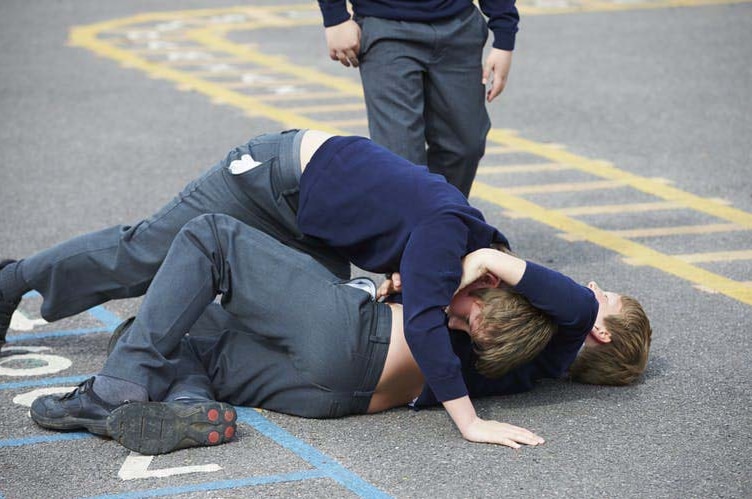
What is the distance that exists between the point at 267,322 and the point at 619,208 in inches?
142

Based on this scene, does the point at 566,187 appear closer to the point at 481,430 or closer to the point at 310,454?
the point at 481,430

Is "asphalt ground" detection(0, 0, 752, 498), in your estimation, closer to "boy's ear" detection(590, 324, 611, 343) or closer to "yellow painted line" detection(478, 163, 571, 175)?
"yellow painted line" detection(478, 163, 571, 175)

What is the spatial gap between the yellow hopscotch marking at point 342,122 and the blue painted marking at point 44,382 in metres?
2.87

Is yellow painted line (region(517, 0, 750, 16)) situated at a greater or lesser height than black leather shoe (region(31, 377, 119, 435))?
lesser

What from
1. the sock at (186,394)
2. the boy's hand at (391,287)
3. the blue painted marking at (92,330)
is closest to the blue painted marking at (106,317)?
the blue painted marking at (92,330)

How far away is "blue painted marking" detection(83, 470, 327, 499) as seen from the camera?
4020 mm

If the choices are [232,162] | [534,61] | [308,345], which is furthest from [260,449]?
[534,61]

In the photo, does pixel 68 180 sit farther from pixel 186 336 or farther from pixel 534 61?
pixel 534 61

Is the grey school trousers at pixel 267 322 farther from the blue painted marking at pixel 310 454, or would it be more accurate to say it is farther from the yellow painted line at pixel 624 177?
the yellow painted line at pixel 624 177

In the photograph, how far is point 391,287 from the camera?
4738mm

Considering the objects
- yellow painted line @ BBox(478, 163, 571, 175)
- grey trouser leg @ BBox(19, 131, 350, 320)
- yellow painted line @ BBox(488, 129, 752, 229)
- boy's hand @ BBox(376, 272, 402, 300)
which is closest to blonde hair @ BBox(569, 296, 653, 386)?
boy's hand @ BBox(376, 272, 402, 300)

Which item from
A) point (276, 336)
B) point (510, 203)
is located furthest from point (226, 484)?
point (510, 203)

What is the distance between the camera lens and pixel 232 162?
16.3ft

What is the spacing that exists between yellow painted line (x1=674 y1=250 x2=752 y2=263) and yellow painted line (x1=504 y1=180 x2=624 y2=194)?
4.68 feet
